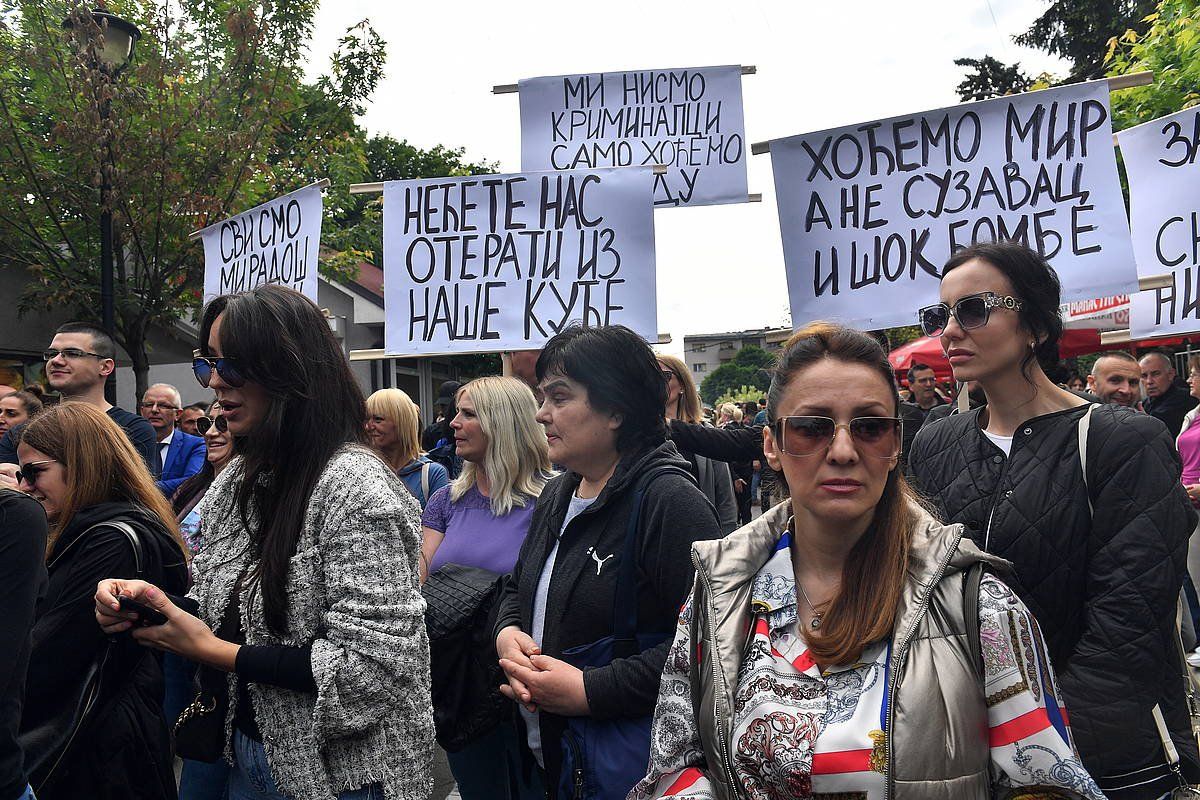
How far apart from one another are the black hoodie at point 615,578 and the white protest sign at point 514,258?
2.20 metres

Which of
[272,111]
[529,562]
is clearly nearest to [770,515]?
[529,562]

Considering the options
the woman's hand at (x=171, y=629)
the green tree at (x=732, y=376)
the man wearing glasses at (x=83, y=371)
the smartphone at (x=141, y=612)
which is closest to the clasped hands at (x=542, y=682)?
the woman's hand at (x=171, y=629)

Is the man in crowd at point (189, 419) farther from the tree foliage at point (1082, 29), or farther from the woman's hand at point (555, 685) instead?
the tree foliage at point (1082, 29)

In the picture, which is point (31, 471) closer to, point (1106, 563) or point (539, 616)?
point (539, 616)

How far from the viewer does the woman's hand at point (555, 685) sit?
99.7 inches

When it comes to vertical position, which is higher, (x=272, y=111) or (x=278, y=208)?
(x=272, y=111)

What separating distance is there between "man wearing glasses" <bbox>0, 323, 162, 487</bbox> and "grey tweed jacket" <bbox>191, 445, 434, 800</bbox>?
11.4 feet

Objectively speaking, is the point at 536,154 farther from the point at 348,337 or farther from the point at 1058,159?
the point at 348,337


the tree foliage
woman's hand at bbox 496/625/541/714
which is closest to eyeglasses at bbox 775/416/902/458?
woman's hand at bbox 496/625/541/714

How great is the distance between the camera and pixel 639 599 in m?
2.63

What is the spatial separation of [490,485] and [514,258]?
4.85 ft

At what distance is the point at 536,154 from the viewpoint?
6500mm

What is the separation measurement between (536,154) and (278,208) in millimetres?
1684

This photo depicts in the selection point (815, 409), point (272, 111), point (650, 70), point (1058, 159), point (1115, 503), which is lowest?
point (1115, 503)
